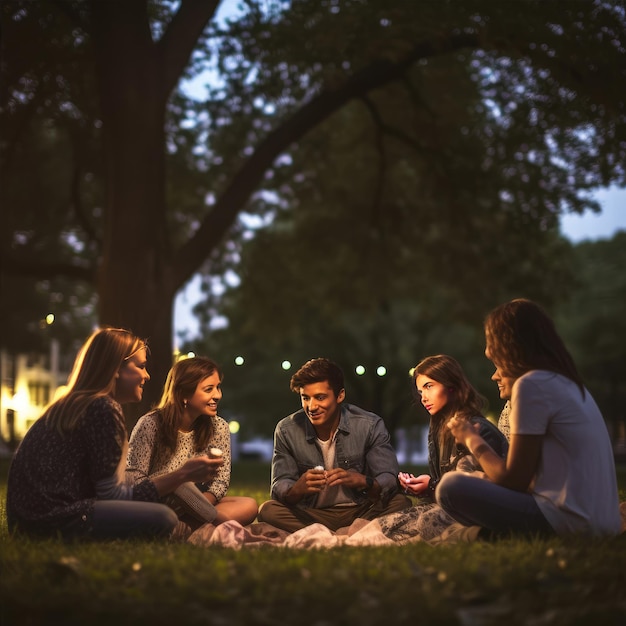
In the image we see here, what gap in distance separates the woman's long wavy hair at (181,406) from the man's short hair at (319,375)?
2.12 ft

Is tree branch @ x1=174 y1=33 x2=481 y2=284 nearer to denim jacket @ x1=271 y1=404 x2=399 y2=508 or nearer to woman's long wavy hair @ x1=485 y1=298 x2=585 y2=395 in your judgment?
denim jacket @ x1=271 y1=404 x2=399 y2=508

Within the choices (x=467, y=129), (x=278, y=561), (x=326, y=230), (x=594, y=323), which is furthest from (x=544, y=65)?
(x=594, y=323)

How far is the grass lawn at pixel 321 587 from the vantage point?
4539 millimetres

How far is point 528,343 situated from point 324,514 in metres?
2.53

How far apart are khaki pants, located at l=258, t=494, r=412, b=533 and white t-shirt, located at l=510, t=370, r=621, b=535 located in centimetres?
204

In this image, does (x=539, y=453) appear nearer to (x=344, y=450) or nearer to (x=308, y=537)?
(x=308, y=537)

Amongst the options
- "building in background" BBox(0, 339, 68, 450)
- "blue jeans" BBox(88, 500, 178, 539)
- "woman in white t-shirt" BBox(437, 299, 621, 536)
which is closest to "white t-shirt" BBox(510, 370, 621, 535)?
"woman in white t-shirt" BBox(437, 299, 621, 536)

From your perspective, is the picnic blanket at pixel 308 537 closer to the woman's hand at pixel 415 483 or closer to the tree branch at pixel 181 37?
the woman's hand at pixel 415 483

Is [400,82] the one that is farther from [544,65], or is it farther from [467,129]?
[544,65]

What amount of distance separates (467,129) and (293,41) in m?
7.51

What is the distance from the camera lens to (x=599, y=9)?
15000mm

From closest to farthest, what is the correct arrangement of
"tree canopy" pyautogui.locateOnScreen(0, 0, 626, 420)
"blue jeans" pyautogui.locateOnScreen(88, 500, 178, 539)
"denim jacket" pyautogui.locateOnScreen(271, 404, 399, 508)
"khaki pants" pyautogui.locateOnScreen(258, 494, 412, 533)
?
"blue jeans" pyautogui.locateOnScreen(88, 500, 178, 539) → "khaki pants" pyautogui.locateOnScreen(258, 494, 412, 533) → "denim jacket" pyautogui.locateOnScreen(271, 404, 399, 508) → "tree canopy" pyautogui.locateOnScreen(0, 0, 626, 420)

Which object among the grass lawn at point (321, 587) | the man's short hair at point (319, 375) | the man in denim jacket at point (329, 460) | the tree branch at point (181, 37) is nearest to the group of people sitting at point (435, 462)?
the man in denim jacket at point (329, 460)

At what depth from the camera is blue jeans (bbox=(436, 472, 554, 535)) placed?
251 inches
